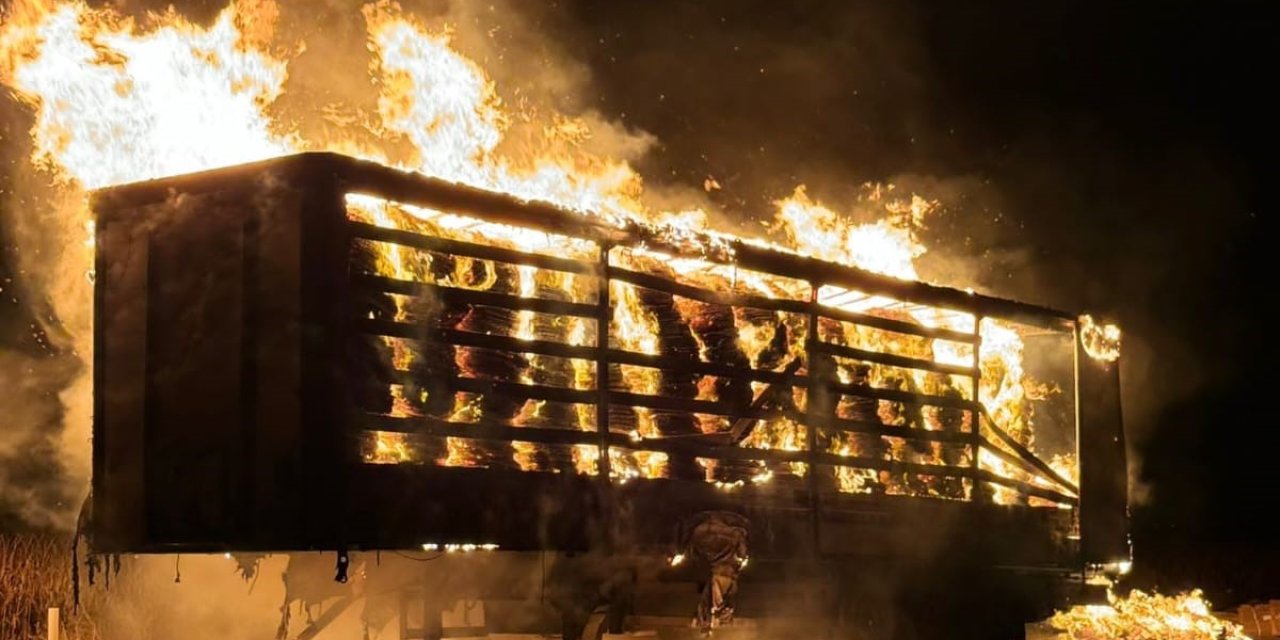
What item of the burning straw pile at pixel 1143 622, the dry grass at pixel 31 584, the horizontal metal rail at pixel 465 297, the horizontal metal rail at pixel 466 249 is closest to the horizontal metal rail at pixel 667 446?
the horizontal metal rail at pixel 465 297

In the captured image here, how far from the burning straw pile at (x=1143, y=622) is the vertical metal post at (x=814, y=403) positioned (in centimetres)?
304

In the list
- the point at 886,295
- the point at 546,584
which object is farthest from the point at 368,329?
the point at 886,295

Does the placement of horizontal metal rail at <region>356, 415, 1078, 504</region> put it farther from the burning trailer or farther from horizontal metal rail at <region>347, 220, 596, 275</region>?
horizontal metal rail at <region>347, 220, 596, 275</region>

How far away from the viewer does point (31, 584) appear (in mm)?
14289

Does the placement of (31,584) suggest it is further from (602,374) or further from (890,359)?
(890,359)

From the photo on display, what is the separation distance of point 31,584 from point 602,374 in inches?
370

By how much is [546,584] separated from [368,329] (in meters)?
2.07

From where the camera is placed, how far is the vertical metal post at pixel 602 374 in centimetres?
806

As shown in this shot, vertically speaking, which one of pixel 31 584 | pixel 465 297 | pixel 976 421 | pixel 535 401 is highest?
pixel 465 297

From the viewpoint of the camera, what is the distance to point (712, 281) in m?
9.14

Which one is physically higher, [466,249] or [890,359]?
[466,249]

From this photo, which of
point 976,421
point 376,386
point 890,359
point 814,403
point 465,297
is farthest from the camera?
point 976,421

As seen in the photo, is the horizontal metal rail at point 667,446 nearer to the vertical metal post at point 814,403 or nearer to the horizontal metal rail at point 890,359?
the vertical metal post at point 814,403

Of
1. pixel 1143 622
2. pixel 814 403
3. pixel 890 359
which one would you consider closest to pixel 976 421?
pixel 890 359
